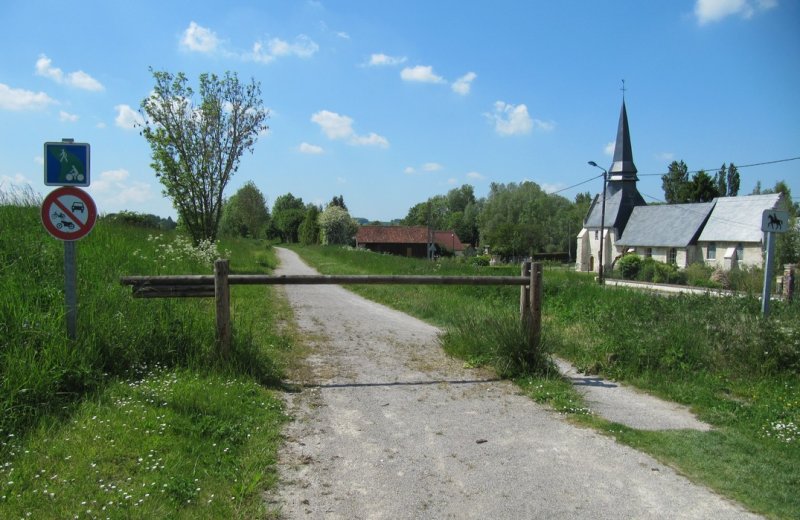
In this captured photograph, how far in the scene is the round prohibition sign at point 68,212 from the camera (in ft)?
18.5

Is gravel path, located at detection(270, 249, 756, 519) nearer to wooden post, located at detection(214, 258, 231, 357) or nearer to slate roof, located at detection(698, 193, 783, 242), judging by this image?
wooden post, located at detection(214, 258, 231, 357)

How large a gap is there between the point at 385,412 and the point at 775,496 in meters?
3.45

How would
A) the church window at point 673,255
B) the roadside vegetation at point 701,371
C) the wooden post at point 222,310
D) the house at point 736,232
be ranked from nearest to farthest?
the roadside vegetation at point 701,371 < the wooden post at point 222,310 < the house at point 736,232 < the church window at point 673,255

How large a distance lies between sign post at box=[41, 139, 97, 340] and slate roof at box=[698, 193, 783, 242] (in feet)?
179

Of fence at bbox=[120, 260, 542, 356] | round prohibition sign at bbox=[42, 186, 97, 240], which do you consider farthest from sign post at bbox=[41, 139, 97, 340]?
fence at bbox=[120, 260, 542, 356]

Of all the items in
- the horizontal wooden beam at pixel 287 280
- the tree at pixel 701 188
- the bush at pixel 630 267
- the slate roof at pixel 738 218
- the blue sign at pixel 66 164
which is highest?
the tree at pixel 701 188

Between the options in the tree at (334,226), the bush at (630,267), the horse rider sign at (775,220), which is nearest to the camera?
the horse rider sign at (775,220)

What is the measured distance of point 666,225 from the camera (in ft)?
194

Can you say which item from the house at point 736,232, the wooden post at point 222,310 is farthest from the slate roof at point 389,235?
the wooden post at point 222,310

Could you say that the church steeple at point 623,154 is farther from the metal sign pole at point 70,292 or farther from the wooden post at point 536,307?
the metal sign pole at point 70,292

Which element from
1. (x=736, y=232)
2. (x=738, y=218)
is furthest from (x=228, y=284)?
(x=738, y=218)

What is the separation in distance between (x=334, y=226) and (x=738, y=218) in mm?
Answer: 52870

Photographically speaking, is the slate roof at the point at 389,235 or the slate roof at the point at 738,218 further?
the slate roof at the point at 389,235

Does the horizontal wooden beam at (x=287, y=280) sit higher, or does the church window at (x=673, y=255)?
the horizontal wooden beam at (x=287, y=280)
